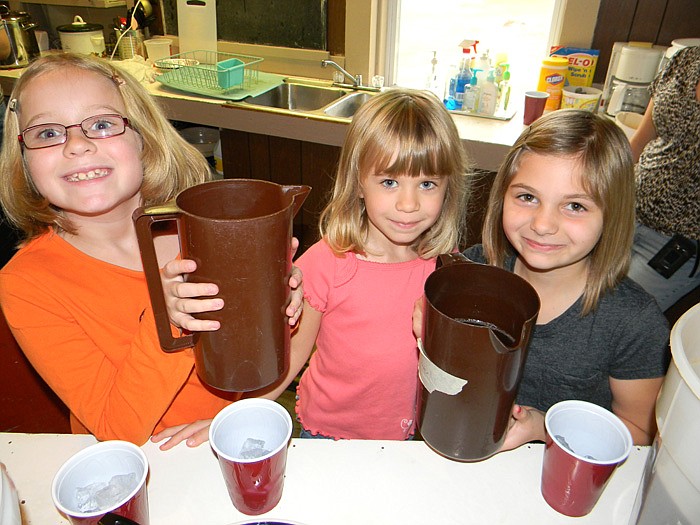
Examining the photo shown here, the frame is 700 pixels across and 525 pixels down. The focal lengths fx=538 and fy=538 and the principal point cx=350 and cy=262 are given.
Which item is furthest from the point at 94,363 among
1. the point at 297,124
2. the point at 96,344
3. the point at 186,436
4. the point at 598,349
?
the point at 297,124

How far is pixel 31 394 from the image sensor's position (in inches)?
59.9

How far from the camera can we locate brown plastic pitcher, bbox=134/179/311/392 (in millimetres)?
623

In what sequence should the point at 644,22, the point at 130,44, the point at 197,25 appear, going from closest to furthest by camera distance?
the point at 644,22 < the point at 197,25 < the point at 130,44

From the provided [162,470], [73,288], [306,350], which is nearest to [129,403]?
[162,470]

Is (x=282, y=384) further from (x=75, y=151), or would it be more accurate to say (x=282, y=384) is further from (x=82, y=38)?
(x=82, y=38)

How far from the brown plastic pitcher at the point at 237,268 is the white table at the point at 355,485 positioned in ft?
0.63

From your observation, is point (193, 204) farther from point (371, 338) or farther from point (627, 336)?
point (627, 336)

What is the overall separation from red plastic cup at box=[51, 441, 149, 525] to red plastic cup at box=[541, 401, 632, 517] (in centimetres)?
55

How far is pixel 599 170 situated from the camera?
974 mm

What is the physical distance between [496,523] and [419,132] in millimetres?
692

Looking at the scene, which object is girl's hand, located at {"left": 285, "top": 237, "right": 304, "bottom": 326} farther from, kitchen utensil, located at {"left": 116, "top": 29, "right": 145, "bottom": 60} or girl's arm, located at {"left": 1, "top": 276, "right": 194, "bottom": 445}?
kitchen utensil, located at {"left": 116, "top": 29, "right": 145, "bottom": 60}

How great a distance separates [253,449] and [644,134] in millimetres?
1762

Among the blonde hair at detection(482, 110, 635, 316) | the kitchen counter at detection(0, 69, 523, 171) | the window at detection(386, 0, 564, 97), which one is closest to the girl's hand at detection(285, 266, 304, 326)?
the blonde hair at detection(482, 110, 635, 316)

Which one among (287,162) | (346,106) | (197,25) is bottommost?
(287,162)
